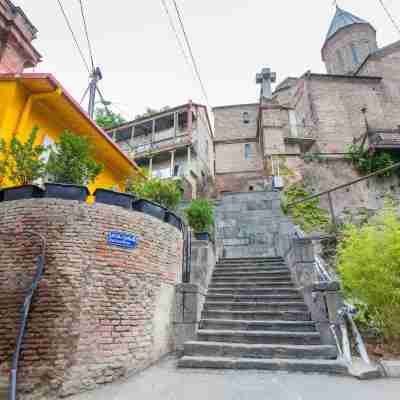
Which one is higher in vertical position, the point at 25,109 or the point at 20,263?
the point at 25,109

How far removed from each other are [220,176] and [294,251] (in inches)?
522

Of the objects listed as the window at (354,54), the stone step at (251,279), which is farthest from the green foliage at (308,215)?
the window at (354,54)

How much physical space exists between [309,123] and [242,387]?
59.8 ft

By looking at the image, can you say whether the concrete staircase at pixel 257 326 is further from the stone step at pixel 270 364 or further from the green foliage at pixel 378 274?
the green foliage at pixel 378 274

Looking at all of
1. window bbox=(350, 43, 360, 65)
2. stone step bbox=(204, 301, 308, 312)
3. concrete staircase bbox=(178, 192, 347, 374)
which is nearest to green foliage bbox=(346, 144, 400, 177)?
concrete staircase bbox=(178, 192, 347, 374)

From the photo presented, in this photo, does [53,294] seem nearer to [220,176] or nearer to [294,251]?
[294,251]

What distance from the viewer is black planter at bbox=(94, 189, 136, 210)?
4363 mm

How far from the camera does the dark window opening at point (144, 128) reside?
1777 centimetres

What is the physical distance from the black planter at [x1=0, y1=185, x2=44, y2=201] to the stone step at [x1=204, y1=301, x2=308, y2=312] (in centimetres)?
396

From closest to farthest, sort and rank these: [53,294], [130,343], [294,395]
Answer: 1. [294,395]
2. [53,294]
3. [130,343]

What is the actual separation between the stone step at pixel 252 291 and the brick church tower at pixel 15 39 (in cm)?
909

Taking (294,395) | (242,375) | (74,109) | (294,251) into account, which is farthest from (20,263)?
(294,251)

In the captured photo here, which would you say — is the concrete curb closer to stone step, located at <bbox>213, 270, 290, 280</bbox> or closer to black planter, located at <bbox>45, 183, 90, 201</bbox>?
stone step, located at <bbox>213, 270, 290, 280</bbox>

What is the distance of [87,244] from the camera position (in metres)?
3.89
